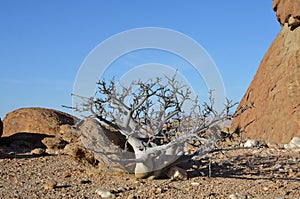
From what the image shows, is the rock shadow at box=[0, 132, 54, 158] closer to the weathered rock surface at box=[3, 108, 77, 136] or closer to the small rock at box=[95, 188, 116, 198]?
the weathered rock surface at box=[3, 108, 77, 136]

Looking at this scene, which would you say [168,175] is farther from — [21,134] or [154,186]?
[21,134]

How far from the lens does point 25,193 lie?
5316 millimetres

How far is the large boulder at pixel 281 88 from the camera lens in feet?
39.6

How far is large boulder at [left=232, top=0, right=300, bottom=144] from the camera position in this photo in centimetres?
1207

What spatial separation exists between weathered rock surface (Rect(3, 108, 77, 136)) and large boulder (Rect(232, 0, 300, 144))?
5886 millimetres

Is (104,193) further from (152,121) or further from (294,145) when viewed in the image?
(294,145)

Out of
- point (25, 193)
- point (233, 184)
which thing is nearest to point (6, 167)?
point (25, 193)

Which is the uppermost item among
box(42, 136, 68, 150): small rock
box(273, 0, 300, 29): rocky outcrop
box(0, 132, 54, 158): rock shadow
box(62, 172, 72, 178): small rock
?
box(273, 0, 300, 29): rocky outcrop

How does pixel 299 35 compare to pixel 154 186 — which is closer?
pixel 154 186

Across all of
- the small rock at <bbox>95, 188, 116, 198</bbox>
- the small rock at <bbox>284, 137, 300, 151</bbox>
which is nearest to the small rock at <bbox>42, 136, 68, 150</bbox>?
the small rock at <bbox>95, 188, 116, 198</bbox>

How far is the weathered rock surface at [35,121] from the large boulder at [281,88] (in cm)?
589

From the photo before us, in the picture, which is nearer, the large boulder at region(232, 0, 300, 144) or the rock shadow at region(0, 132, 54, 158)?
the rock shadow at region(0, 132, 54, 158)

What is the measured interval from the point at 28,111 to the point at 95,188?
765 cm

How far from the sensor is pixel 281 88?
41.7ft
